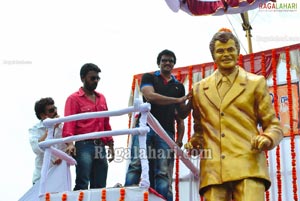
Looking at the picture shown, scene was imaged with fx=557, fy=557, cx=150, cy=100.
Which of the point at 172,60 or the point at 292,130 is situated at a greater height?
the point at 172,60

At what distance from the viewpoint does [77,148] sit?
14.6 ft

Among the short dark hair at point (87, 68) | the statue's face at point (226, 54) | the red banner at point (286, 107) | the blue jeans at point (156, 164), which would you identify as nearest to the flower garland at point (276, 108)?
the red banner at point (286, 107)

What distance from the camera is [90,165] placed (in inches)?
174

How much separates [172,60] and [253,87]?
97 centimetres

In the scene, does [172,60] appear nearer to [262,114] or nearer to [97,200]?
[262,114]

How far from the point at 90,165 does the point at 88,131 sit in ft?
0.94

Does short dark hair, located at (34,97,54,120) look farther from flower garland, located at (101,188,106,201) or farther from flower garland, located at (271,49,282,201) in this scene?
flower garland, located at (271,49,282,201)

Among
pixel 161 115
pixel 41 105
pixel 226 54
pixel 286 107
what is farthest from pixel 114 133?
pixel 286 107

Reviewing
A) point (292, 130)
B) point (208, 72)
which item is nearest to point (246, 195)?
point (292, 130)

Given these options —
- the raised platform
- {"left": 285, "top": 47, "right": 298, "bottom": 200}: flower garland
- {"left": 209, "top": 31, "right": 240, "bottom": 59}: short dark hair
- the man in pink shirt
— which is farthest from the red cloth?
{"left": 285, "top": 47, "right": 298, "bottom": 200}: flower garland

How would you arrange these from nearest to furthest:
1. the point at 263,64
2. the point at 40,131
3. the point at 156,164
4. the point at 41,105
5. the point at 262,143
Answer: the point at 262,143 < the point at 156,164 < the point at 40,131 < the point at 41,105 < the point at 263,64

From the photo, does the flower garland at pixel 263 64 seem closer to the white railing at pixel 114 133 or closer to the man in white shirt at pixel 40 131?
the white railing at pixel 114 133

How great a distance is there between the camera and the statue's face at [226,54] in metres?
3.93

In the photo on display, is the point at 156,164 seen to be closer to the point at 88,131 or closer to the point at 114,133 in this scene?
the point at 88,131
